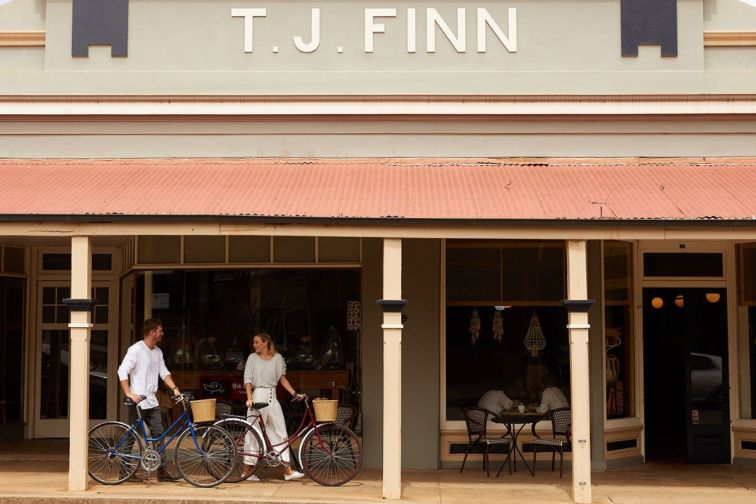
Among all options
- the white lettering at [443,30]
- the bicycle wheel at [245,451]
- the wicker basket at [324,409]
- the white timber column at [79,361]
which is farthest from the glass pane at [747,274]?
the white timber column at [79,361]

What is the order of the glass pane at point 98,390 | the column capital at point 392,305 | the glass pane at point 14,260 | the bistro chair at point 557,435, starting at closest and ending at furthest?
the column capital at point 392,305 < the bistro chair at point 557,435 < the glass pane at point 14,260 < the glass pane at point 98,390

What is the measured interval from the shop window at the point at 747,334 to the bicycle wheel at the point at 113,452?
24.0 feet

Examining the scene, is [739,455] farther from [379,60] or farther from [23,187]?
[23,187]

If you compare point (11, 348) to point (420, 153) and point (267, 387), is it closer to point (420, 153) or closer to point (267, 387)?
point (267, 387)

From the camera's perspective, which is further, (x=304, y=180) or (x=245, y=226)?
(x=304, y=180)

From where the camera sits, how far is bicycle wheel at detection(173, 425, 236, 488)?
11016 mm

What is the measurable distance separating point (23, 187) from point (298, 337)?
11.9 feet

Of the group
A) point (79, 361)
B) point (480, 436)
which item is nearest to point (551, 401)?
point (480, 436)

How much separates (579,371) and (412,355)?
2.56 metres

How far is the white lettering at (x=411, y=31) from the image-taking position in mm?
13039

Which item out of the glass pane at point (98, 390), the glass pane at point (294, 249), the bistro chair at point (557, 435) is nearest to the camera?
the bistro chair at point (557, 435)

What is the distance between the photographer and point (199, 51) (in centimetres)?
1312

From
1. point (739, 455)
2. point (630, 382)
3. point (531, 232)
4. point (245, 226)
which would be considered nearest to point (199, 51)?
point (245, 226)

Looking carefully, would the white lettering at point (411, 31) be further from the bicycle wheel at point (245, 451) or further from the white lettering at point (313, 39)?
the bicycle wheel at point (245, 451)
